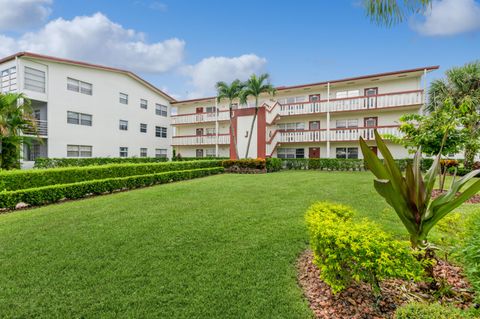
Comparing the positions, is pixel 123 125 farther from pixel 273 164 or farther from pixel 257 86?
pixel 273 164

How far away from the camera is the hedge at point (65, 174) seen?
879cm

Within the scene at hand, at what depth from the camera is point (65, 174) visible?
34.0ft

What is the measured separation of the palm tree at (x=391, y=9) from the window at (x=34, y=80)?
22885mm

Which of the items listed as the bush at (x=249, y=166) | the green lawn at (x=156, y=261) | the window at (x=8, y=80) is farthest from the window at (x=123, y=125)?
the green lawn at (x=156, y=261)

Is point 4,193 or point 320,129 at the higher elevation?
point 320,129

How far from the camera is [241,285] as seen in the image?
135 inches

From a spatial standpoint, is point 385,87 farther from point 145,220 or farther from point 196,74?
point 145,220

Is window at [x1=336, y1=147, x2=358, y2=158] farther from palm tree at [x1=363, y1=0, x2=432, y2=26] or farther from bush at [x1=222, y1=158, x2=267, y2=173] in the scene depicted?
palm tree at [x1=363, y1=0, x2=432, y2=26]

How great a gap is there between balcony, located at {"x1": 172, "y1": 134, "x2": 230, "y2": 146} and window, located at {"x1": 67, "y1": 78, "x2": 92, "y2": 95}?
10356mm

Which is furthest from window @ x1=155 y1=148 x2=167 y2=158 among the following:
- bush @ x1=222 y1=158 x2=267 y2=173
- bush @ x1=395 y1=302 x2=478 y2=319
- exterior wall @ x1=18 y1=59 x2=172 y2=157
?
bush @ x1=395 y1=302 x2=478 y2=319

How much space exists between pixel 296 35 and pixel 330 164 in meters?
13.0

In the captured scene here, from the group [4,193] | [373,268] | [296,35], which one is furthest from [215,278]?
[296,35]

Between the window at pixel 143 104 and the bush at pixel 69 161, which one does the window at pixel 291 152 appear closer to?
the bush at pixel 69 161

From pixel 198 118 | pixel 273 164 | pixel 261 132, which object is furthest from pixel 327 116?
pixel 198 118
